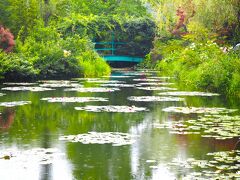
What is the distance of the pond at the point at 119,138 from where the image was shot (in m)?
6.61

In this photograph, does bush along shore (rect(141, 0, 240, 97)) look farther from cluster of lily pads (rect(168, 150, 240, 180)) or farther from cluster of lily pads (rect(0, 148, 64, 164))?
cluster of lily pads (rect(0, 148, 64, 164))

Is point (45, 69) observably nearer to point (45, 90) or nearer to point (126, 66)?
point (45, 90)

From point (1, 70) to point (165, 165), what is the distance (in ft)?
55.6

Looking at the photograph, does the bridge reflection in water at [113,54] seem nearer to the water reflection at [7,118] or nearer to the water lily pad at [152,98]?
the water lily pad at [152,98]

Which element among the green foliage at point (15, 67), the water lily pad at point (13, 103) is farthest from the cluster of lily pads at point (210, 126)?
the green foliage at point (15, 67)

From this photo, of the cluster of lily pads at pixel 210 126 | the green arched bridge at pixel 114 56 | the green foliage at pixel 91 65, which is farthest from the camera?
the green arched bridge at pixel 114 56

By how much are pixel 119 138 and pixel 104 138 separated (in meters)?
0.24

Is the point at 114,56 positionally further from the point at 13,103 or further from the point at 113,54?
the point at 13,103

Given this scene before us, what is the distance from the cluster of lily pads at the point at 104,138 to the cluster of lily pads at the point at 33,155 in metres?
0.87

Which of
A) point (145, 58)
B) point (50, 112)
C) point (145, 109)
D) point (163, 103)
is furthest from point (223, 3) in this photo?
point (145, 58)

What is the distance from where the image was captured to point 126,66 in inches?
1768

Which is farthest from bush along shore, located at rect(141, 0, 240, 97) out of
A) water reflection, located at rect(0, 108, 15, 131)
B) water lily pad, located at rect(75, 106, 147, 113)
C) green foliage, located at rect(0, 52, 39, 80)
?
water reflection, located at rect(0, 108, 15, 131)

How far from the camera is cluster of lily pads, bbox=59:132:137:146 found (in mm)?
8453

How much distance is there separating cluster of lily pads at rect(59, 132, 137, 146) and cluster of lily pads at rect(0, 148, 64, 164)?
0.87 m
